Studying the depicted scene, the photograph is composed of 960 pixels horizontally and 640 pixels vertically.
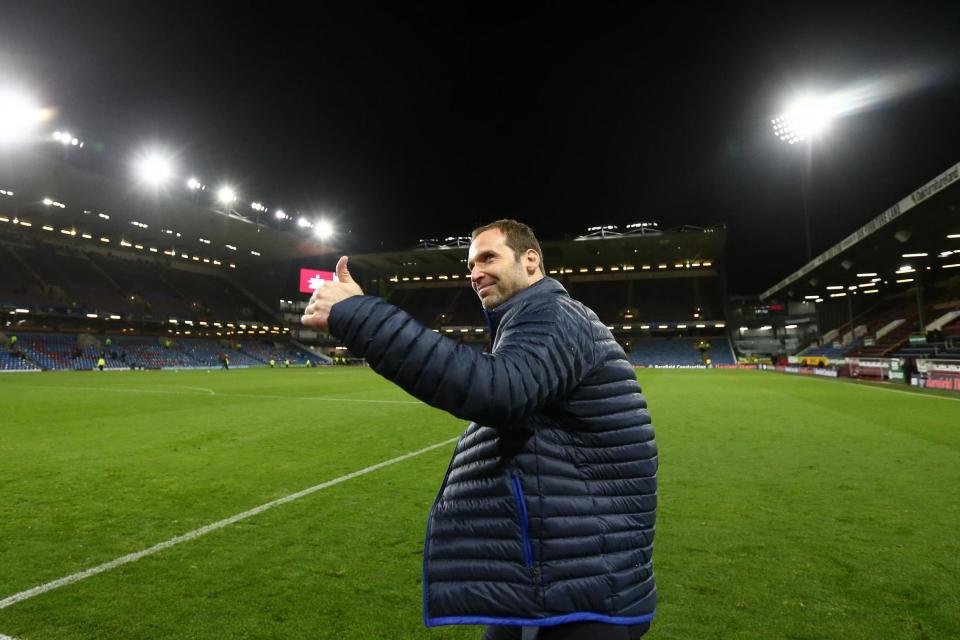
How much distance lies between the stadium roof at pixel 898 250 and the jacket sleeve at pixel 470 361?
21.1 meters

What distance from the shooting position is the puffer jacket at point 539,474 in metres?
1.25

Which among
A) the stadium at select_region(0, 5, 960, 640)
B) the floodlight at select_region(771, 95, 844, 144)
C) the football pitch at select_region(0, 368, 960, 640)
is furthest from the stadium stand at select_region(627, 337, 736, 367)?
the football pitch at select_region(0, 368, 960, 640)

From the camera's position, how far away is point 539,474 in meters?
1.39

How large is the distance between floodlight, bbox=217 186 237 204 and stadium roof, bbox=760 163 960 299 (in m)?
42.7

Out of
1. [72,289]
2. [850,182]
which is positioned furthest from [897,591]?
[72,289]

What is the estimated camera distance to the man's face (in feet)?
5.26

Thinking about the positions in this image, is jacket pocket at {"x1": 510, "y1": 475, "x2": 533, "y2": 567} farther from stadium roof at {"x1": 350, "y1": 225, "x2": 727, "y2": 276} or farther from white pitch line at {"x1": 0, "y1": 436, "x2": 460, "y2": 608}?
stadium roof at {"x1": 350, "y1": 225, "x2": 727, "y2": 276}

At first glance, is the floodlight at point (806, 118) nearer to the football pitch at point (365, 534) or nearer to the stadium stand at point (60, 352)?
the football pitch at point (365, 534)

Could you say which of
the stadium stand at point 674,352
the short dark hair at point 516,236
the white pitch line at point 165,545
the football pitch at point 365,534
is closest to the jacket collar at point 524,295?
the short dark hair at point 516,236

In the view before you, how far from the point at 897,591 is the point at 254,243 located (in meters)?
61.0

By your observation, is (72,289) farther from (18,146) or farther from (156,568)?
(156,568)

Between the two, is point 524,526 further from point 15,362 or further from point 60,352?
point 60,352

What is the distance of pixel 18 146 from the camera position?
30281 millimetres

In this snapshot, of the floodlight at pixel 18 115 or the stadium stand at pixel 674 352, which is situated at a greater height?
the floodlight at pixel 18 115
